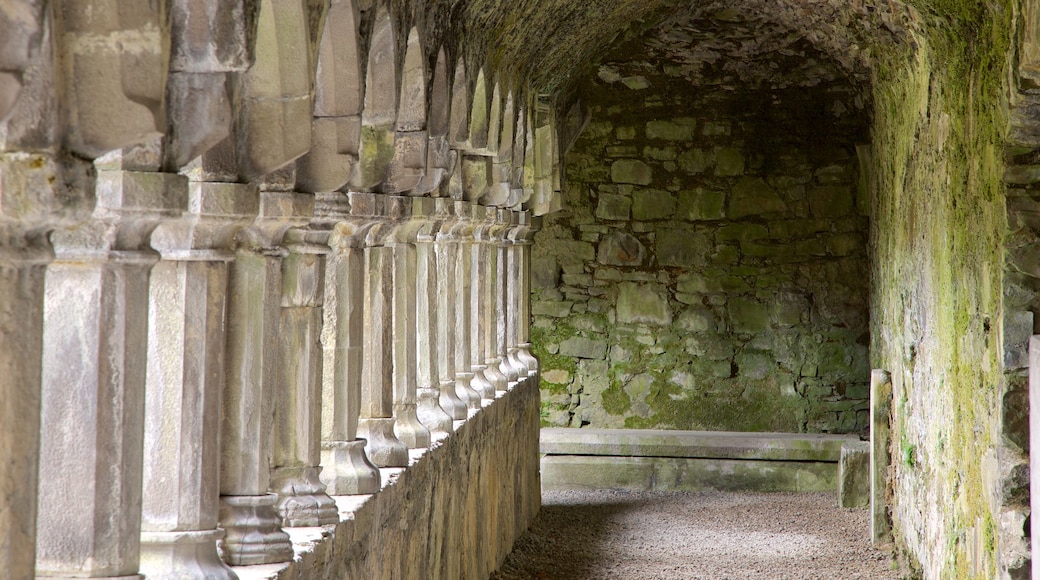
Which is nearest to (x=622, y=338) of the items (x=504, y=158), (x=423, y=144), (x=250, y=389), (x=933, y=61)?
(x=504, y=158)

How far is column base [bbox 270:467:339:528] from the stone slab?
236 inches

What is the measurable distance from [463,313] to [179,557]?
3.70 m

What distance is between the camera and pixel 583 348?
984 centimetres

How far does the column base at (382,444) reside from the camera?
4281 millimetres

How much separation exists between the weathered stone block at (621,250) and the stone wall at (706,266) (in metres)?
0.01

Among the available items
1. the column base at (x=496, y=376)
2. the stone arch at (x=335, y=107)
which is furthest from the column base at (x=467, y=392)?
the stone arch at (x=335, y=107)

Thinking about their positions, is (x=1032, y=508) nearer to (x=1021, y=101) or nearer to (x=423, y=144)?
(x=1021, y=101)

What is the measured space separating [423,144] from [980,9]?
1977mm

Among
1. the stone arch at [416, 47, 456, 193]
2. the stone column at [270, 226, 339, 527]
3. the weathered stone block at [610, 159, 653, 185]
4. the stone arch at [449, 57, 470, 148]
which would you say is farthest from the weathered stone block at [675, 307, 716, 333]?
the stone column at [270, 226, 339, 527]

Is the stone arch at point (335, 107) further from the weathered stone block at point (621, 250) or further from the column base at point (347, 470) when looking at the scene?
the weathered stone block at point (621, 250)

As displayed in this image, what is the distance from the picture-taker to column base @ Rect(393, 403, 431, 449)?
4.77 m

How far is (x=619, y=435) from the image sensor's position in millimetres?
9336

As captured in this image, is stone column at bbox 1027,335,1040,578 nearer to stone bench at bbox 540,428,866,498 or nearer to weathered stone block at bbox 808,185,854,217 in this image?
stone bench at bbox 540,428,866,498

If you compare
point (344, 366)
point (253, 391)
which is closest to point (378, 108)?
point (344, 366)
